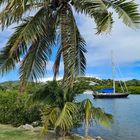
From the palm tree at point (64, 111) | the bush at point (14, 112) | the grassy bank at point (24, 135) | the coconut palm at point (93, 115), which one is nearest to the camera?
the palm tree at point (64, 111)

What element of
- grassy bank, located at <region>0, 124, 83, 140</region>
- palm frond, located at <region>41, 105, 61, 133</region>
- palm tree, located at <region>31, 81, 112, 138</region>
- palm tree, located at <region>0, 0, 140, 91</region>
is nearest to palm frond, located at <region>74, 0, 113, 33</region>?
palm tree, located at <region>0, 0, 140, 91</region>

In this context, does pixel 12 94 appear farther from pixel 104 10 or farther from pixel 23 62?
pixel 104 10

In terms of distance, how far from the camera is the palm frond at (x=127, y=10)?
12672 millimetres

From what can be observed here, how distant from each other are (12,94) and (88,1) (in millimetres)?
9240

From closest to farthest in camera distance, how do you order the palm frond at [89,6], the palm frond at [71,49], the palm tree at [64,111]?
1. the palm frond at [89,6]
2. the palm frond at [71,49]
3. the palm tree at [64,111]

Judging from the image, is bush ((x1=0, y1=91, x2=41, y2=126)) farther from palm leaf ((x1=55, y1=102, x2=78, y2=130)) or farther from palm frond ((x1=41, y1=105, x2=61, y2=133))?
palm leaf ((x1=55, y1=102, x2=78, y2=130))

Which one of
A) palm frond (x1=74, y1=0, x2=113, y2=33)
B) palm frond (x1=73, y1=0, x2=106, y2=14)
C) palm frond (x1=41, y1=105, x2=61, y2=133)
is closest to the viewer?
palm frond (x1=74, y1=0, x2=113, y2=33)

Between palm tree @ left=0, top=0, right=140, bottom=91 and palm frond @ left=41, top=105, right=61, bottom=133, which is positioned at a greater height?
palm tree @ left=0, top=0, right=140, bottom=91

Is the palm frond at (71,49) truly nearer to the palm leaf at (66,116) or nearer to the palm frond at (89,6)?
the palm frond at (89,6)

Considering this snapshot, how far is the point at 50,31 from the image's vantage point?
14.6m

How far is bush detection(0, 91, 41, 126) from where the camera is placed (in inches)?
811

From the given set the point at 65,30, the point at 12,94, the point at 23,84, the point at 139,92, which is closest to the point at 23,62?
the point at 23,84

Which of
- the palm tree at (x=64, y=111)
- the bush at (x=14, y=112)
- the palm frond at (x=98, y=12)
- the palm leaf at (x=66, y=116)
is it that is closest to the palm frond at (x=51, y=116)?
the palm tree at (x=64, y=111)

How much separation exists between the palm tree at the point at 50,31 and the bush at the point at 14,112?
6250 millimetres
